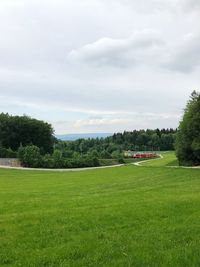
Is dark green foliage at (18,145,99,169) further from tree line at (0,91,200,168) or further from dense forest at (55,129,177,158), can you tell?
dense forest at (55,129,177,158)

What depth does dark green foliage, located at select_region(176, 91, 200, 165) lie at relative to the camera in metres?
57.6

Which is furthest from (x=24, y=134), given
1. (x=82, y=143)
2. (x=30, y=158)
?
(x=82, y=143)

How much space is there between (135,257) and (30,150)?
79.4 meters

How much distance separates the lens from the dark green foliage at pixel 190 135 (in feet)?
189

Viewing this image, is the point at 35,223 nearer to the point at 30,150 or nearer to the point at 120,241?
the point at 120,241

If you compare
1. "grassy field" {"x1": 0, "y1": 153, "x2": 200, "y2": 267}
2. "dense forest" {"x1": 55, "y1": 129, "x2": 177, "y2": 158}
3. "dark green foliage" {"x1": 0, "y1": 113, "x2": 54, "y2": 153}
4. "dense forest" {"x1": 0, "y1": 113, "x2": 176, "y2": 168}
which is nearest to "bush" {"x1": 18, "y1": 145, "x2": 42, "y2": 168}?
"dense forest" {"x1": 0, "y1": 113, "x2": 176, "y2": 168}

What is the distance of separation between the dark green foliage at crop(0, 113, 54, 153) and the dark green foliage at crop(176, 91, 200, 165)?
188 feet

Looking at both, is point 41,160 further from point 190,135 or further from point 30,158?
point 190,135

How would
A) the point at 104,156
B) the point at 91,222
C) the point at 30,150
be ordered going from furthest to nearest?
the point at 104,156, the point at 30,150, the point at 91,222

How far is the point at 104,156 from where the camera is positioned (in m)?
107

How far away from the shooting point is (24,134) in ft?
384

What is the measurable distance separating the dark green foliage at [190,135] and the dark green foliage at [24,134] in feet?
188

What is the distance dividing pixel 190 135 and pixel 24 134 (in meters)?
64.9

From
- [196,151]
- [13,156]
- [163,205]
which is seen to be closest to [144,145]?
[13,156]
